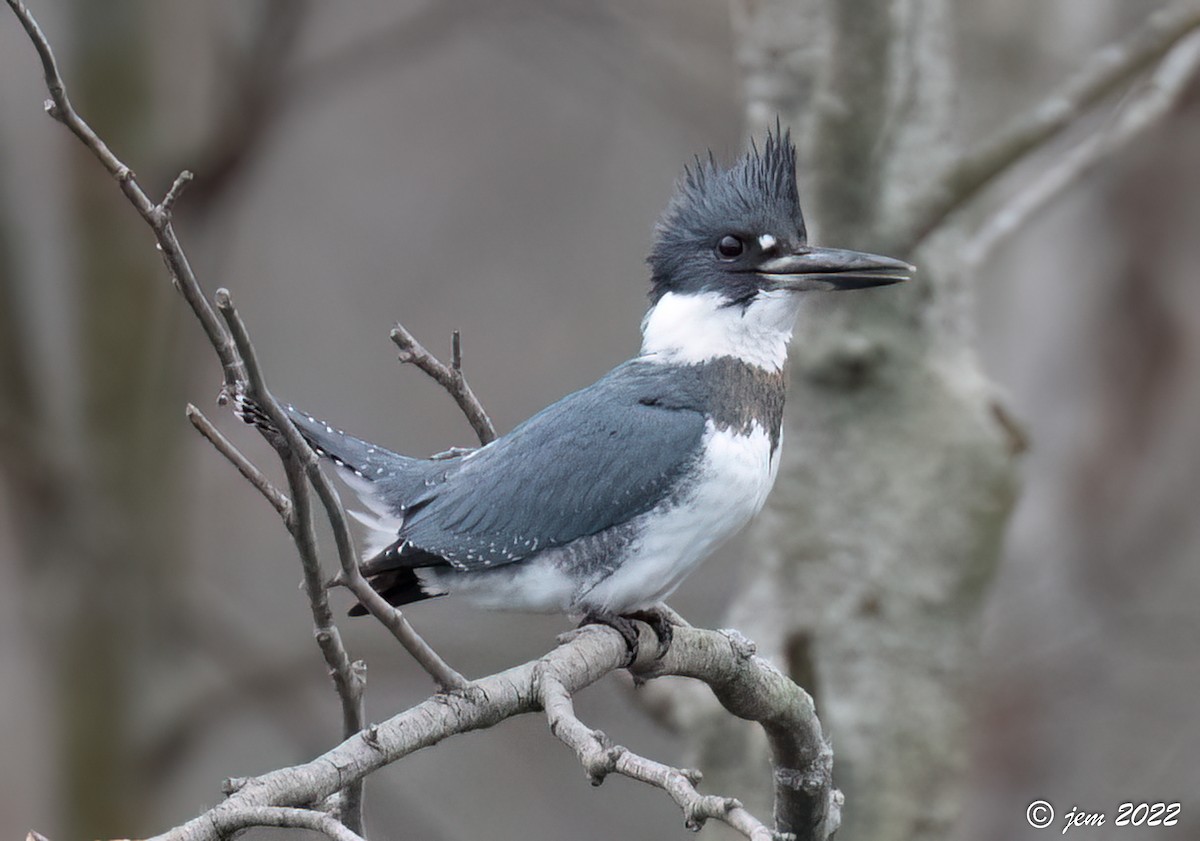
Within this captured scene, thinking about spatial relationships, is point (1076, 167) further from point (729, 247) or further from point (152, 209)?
point (152, 209)

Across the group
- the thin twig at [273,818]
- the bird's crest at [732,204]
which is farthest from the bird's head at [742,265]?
the thin twig at [273,818]

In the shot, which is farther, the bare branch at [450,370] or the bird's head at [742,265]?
the bird's head at [742,265]

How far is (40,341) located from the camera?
4.74 metres

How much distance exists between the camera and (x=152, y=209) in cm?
168

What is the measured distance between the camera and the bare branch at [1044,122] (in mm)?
3391

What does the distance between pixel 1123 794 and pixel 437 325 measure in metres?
4.34

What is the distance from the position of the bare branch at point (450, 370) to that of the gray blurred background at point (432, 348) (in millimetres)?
402

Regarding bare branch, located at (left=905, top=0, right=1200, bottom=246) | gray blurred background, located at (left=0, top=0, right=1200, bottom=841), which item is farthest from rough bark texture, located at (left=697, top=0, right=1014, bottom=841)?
gray blurred background, located at (left=0, top=0, right=1200, bottom=841)

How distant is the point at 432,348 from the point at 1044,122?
478 cm

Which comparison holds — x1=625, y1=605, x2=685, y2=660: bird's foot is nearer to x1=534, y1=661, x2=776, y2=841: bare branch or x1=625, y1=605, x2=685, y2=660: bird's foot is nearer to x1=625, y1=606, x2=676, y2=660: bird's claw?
x1=625, y1=606, x2=676, y2=660: bird's claw

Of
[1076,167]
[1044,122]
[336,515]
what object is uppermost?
[1076,167]

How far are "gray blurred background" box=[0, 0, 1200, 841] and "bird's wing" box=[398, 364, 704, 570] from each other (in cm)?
39

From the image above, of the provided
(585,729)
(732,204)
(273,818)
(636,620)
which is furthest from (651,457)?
(273,818)

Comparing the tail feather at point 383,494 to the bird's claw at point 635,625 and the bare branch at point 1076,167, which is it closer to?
the bird's claw at point 635,625
